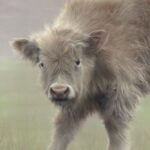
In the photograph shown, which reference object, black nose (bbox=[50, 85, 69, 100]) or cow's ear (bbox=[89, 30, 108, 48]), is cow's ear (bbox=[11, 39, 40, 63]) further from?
black nose (bbox=[50, 85, 69, 100])

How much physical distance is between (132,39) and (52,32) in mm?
866

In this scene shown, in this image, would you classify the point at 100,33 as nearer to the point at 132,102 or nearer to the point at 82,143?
the point at 132,102

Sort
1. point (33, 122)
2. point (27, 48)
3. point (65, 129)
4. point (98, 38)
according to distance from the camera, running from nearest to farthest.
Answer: point (98, 38) < point (27, 48) < point (65, 129) < point (33, 122)

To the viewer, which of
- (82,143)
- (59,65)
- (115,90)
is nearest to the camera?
(59,65)

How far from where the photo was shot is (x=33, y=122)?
Answer: 386 inches

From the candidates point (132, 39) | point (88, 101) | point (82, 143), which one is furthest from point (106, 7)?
point (82, 143)

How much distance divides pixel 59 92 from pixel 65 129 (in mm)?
1112

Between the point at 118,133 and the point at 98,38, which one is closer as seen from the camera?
the point at 98,38

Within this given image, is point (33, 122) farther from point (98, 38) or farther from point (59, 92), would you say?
point (59, 92)

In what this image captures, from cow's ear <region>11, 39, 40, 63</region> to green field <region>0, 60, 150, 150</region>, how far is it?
0.22 m

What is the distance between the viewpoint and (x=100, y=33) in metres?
7.41

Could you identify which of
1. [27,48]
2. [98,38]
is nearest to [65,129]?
[27,48]


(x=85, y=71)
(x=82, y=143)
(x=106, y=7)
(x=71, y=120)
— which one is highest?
(x=106, y=7)

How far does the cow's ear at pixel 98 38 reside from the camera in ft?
24.3
